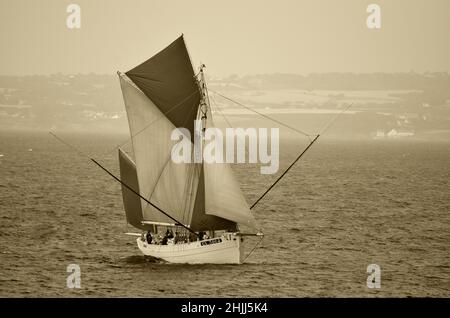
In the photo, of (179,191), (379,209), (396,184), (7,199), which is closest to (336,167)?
(396,184)

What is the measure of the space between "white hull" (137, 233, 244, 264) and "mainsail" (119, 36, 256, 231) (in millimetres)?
2095

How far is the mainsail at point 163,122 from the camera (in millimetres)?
63875

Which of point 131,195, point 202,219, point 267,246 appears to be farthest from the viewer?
point 267,246

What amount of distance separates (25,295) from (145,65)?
67.3 feet

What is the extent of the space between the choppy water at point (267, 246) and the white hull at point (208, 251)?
0.76 metres

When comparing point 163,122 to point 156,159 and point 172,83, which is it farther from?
point 172,83

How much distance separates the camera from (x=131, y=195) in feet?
222

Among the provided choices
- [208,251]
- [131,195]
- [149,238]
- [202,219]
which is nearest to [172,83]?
[131,195]

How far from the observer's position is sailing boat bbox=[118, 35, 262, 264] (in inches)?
2446

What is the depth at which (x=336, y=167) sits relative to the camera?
195875 millimetres

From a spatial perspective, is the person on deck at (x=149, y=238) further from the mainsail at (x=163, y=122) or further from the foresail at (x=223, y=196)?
the foresail at (x=223, y=196)

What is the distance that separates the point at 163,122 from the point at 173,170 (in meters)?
3.84

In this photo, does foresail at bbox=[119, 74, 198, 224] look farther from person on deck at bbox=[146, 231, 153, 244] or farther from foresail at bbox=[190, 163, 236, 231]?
foresail at bbox=[190, 163, 236, 231]
